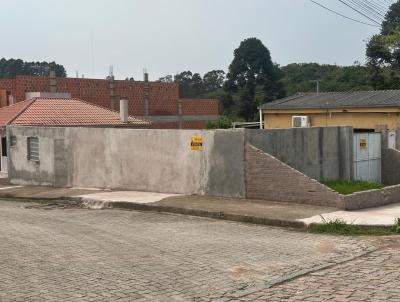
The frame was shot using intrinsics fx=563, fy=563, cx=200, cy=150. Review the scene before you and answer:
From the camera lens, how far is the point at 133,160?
55.1 ft

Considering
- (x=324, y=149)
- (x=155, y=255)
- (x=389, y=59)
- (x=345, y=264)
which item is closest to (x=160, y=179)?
(x=324, y=149)

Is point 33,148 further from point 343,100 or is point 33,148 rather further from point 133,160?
point 343,100

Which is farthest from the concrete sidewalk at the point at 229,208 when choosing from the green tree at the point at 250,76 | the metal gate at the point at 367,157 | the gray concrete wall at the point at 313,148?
the green tree at the point at 250,76

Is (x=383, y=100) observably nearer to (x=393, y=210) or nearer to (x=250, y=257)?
(x=393, y=210)

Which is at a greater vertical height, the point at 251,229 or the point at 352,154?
the point at 352,154

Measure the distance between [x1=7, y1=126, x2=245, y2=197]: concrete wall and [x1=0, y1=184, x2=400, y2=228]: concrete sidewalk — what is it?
48cm

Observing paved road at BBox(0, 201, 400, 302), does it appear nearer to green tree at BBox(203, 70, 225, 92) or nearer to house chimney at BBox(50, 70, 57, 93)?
house chimney at BBox(50, 70, 57, 93)

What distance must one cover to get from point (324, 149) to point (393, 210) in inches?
131

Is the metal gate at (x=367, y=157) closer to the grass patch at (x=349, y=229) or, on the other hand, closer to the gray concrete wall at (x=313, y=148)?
the gray concrete wall at (x=313, y=148)

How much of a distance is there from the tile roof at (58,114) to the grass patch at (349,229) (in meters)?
16.5

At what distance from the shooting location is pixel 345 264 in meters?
7.99

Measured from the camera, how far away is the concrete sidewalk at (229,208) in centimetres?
1128

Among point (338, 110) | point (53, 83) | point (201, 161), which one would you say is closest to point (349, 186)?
point (201, 161)

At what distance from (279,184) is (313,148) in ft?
7.81
